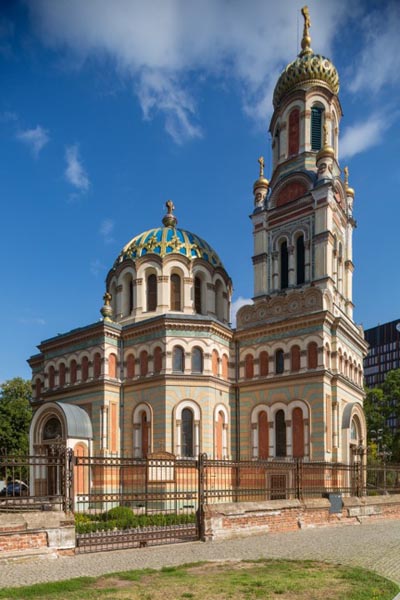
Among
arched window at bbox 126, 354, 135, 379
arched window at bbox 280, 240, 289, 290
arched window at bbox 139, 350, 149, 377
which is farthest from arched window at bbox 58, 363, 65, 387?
arched window at bbox 280, 240, 289, 290

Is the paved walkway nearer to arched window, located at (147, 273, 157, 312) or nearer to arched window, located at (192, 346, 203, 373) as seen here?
arched window, located at (192, 346, 203, 373)

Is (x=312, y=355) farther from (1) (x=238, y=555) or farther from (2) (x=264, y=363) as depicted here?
(1) (x=238, y=555)

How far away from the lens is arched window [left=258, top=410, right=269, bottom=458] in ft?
104

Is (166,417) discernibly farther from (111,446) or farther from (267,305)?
(267,305)

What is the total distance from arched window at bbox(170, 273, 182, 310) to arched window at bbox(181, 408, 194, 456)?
7.07 m

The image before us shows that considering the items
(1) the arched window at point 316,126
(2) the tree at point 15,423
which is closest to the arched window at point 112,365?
(2) the tree at point 15,423

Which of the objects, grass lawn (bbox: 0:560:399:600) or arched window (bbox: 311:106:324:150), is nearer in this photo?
grass lawn (bbox: 0:560:399:600)

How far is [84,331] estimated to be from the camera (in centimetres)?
3428

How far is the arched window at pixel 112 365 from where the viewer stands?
33.5 m

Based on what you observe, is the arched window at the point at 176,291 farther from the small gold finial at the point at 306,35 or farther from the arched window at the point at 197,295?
the small gold finial at the point at 306,35

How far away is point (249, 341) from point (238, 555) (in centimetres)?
2062

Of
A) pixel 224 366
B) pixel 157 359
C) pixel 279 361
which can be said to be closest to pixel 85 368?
pixel 157 359

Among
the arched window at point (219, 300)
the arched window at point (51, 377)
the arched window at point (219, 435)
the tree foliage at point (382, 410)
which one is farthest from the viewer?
the tree foliage at point (382, 410)

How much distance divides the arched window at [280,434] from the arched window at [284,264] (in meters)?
7.60
